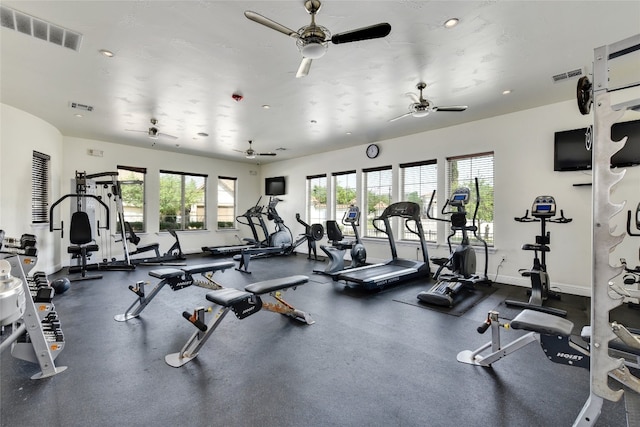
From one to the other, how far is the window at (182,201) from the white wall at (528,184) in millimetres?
6132

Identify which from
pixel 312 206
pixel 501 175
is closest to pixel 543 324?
pixel 501 175

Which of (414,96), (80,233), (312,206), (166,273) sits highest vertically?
(414,96)

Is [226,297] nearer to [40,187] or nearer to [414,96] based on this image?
[414,96]

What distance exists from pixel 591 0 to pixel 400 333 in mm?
3306

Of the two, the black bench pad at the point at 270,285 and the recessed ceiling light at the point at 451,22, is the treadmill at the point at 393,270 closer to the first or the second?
the black bench pad at the point at 270,285

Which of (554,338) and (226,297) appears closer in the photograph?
(554,338)

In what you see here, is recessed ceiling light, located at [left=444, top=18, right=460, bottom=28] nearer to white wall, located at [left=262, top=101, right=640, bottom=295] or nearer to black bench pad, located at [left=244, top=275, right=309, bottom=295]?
black bench pad, located at [left=244, top=275, right=309, bottom=295]

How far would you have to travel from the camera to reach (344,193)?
7891 millimetres

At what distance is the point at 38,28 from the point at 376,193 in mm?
6130

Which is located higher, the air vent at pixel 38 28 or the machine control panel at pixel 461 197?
the air vent at pixel 38 28

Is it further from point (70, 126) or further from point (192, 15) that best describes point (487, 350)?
point (70, 126)

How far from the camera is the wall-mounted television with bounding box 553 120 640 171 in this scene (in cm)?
387

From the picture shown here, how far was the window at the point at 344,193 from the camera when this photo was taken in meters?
7.65

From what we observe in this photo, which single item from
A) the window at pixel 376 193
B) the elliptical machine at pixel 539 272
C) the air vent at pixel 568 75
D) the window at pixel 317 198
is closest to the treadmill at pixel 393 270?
the window at pixel 376 193
